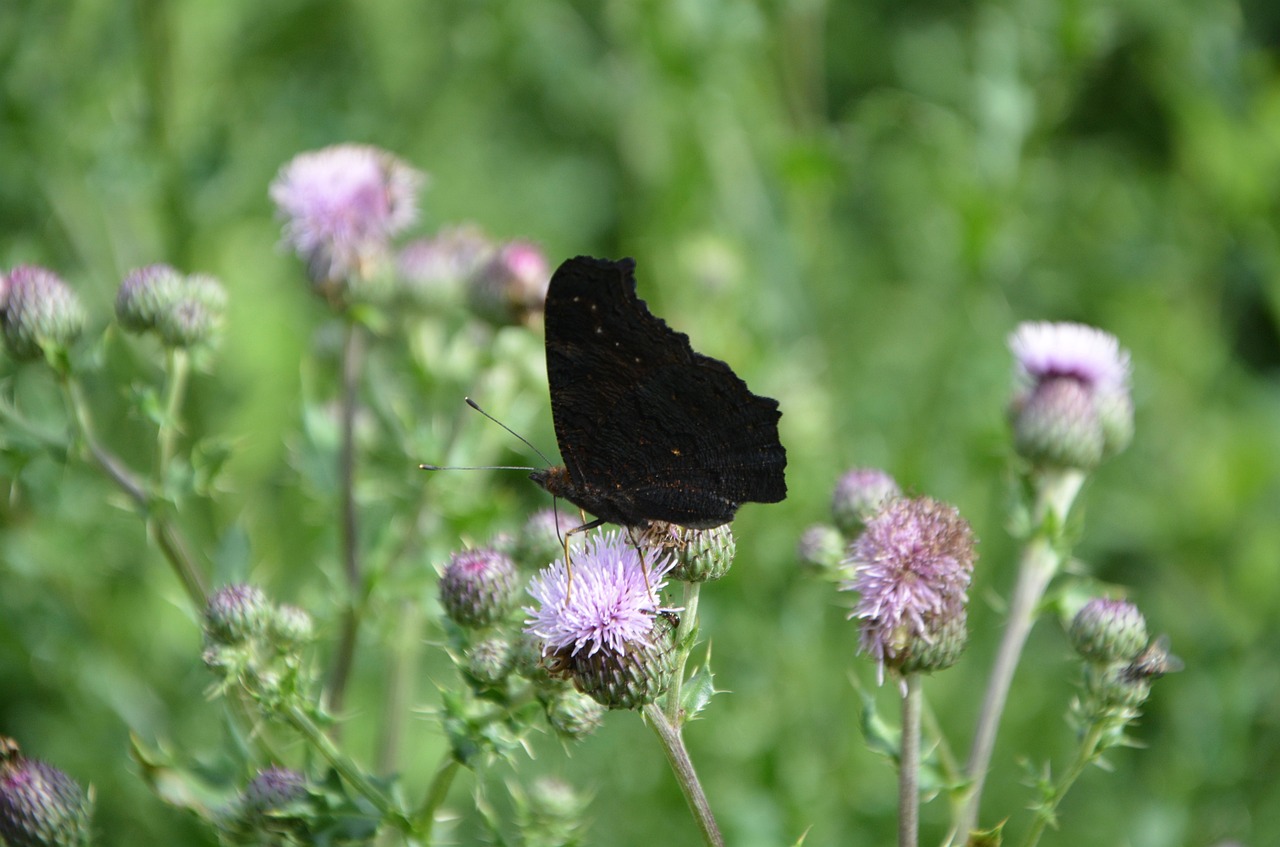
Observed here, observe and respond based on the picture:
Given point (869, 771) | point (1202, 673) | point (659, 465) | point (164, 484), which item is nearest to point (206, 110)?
point (164, 484)

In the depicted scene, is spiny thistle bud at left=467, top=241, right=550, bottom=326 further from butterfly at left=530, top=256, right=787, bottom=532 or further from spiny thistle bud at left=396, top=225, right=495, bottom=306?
butterfly at left=530, top=256, right=787, bottom=532

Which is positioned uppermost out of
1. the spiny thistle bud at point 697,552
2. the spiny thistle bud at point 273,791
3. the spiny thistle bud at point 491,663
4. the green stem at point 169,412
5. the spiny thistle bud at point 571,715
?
the green stem at point 169,412

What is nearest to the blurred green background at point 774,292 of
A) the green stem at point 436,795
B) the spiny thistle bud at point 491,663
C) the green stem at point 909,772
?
the green stem at point 436,795

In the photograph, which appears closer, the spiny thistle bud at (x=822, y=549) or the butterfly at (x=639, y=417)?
the butterfly at (x=639, y=417)

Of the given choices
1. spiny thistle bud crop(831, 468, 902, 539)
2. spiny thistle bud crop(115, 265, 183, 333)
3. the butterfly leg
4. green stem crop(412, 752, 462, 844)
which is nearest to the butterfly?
the butterfly leg

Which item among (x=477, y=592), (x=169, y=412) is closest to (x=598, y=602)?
(x=477, y=592)

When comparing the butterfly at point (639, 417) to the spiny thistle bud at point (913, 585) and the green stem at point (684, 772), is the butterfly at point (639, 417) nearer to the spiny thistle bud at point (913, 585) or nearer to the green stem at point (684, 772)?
the spiny thistle bud at point (913, 585)
